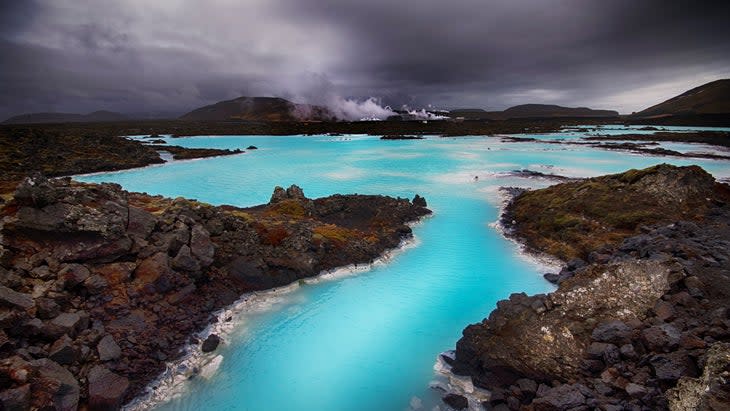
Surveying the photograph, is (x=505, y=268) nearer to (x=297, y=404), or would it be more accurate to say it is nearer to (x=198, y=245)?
(x=297, y=404)

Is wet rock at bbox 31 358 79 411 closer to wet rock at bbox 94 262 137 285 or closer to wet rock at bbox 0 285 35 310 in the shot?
wet rock at bbox 0 285 35 310

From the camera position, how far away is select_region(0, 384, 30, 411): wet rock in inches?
285

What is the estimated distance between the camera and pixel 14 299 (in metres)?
9.13

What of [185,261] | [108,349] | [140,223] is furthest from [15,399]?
[140,223]

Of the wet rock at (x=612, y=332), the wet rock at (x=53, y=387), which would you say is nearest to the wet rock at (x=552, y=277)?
the wet rock at (x=612, y=332)

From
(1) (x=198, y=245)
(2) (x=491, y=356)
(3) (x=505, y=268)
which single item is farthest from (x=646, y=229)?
(1) (x=198, y=245)

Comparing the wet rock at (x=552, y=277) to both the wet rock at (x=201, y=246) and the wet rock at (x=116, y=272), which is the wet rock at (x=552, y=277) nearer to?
the wet rock at (x=201, y=246)

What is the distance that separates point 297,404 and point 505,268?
459 inches

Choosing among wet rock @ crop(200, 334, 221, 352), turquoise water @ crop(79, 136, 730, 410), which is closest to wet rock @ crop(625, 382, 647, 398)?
turquoise water @ crop(79, 136, 730, 410)

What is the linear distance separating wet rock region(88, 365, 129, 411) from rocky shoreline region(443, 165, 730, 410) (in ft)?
26.1

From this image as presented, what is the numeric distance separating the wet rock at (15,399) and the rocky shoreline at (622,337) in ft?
29.6

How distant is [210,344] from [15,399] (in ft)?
14.6

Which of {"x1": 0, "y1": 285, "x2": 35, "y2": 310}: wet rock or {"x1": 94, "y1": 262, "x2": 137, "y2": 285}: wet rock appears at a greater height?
{"x1": 0, "y1": 285, "x2": 35, "y2": 310}: wet rock

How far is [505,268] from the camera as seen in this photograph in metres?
17.5
